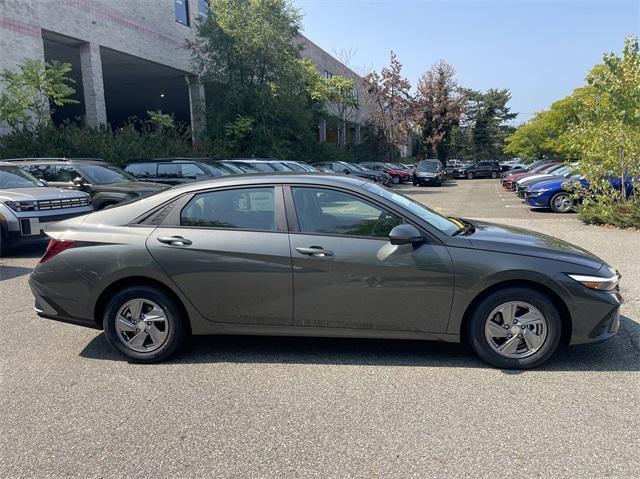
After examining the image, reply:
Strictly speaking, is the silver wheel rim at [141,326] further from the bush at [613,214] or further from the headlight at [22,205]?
the bush at [613,214]

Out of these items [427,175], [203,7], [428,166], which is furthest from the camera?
[428,166]

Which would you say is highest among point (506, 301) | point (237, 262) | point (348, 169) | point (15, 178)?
point (15, 178)

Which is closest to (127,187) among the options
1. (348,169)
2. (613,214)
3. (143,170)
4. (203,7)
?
(143,170)

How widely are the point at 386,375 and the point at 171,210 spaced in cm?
230

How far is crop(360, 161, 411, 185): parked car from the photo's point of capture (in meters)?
32.0

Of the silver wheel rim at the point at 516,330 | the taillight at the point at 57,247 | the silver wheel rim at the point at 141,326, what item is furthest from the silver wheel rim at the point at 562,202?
the taillight at the point at 57,247

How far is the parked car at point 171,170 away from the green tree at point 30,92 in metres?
5.11

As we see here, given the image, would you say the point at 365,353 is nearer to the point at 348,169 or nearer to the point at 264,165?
Answer: the point at 264,165

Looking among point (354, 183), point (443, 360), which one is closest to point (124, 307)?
point (354, 183)

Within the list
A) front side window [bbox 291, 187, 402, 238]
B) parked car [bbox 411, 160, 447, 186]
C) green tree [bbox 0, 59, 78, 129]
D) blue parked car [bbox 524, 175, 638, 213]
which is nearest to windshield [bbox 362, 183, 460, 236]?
front side window [bbox 291, 187, 402, 238]

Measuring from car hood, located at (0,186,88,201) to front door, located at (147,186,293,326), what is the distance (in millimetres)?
5725

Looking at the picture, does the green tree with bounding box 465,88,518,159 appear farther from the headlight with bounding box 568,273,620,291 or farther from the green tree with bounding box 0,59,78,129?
the headlight with bounding box 568,273,620,291

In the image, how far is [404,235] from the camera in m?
3.68

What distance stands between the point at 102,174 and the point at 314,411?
9.59 metres
